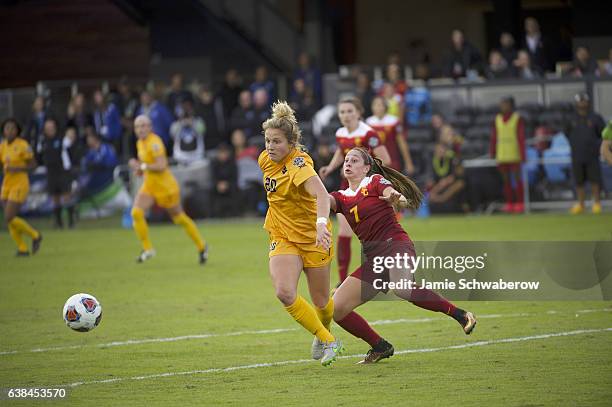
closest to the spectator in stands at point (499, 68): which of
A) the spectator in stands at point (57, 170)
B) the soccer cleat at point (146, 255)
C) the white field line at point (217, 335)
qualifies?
the spectator in stands at point (57, 170)

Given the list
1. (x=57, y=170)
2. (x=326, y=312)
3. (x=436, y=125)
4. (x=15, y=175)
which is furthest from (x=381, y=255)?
(x=57, y=170)

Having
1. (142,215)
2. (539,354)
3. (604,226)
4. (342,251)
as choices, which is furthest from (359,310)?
(604,226)

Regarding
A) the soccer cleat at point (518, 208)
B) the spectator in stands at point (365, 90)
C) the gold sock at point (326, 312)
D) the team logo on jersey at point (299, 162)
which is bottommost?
the soccer cleat at point (518, 208)

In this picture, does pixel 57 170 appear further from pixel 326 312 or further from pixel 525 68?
pixel 326 312

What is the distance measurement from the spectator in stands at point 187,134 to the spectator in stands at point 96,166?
1.46 metres

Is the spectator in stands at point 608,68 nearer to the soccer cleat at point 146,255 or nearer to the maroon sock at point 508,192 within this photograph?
the maroon sock at point 508,192

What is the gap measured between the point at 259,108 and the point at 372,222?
17.6 meters

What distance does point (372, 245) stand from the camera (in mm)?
8992

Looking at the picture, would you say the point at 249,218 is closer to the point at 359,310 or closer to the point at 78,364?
the point at 359,310

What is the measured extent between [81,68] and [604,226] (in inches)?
632

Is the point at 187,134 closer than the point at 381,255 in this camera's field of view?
No

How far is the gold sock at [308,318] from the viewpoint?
861cm

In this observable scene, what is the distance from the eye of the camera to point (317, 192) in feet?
28.4

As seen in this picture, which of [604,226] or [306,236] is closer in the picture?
[306,236]
